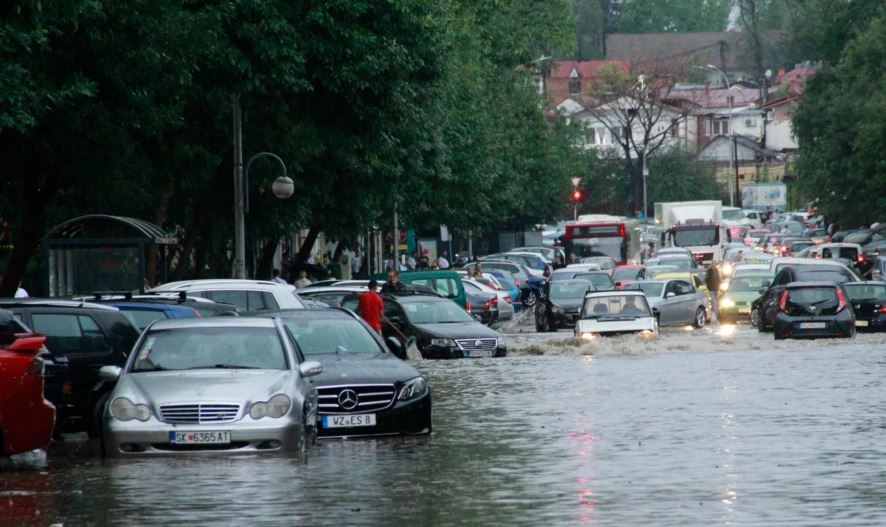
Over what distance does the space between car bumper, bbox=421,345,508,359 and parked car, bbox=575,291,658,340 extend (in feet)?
19.4

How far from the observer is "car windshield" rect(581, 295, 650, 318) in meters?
42.5

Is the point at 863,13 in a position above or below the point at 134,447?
above

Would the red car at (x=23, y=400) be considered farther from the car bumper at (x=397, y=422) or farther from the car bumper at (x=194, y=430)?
the car bumper at (x=397, y=422)

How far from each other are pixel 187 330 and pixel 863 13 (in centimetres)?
8164

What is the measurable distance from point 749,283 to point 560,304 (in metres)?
5.28

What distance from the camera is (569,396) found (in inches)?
1021

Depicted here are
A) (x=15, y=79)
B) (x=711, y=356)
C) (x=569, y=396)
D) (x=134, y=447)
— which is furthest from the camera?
(x=711, y=356)

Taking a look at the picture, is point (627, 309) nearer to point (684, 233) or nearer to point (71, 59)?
point (71, 59)

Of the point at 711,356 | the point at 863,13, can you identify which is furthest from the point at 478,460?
the point at 863,13

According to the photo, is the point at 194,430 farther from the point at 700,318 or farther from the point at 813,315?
the point at 700,318

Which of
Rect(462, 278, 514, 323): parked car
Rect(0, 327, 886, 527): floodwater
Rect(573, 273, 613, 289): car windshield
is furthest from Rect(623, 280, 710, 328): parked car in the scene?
Rect(0, 327, 886, 527): floodwater

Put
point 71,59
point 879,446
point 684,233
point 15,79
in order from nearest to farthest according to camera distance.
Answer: point 879,446 < point 15,79 < point 71,59 < point 684,233

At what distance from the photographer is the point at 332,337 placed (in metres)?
21.2

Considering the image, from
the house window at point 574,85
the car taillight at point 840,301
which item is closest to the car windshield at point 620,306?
the car taillight at point 840,301
